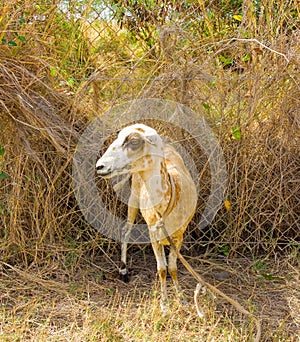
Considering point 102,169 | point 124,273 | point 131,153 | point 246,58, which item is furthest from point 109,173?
point 246,58

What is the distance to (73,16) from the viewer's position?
3492 millimetres

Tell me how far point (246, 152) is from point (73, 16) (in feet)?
4.66

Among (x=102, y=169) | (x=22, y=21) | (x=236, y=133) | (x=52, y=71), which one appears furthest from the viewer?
(x=236, y=133)

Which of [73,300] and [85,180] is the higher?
[85,180]

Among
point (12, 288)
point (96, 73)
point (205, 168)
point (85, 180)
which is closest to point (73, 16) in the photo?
point (96, 73)

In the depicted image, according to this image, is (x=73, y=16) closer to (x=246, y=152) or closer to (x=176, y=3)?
(x=176, y=3)

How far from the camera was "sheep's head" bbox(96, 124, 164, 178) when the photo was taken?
2.30 m

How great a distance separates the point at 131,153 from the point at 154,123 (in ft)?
3.59

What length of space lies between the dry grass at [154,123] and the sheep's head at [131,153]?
83 centimetres

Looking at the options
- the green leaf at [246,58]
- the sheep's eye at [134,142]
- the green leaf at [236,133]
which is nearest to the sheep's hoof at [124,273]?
the green leaf at [236,133]

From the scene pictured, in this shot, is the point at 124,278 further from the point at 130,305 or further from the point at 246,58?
the point at 246,58

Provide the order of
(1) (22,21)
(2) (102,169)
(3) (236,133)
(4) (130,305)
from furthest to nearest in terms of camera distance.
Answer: (3) (236,133), (1) (22,21), (4) (130,305), (2) (102,169)

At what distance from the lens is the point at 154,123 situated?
11.2 feet

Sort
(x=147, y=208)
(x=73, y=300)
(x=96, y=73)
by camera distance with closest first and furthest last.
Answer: (x=147, y=208) < (x=73, y=300) < (x=96, y=73)
